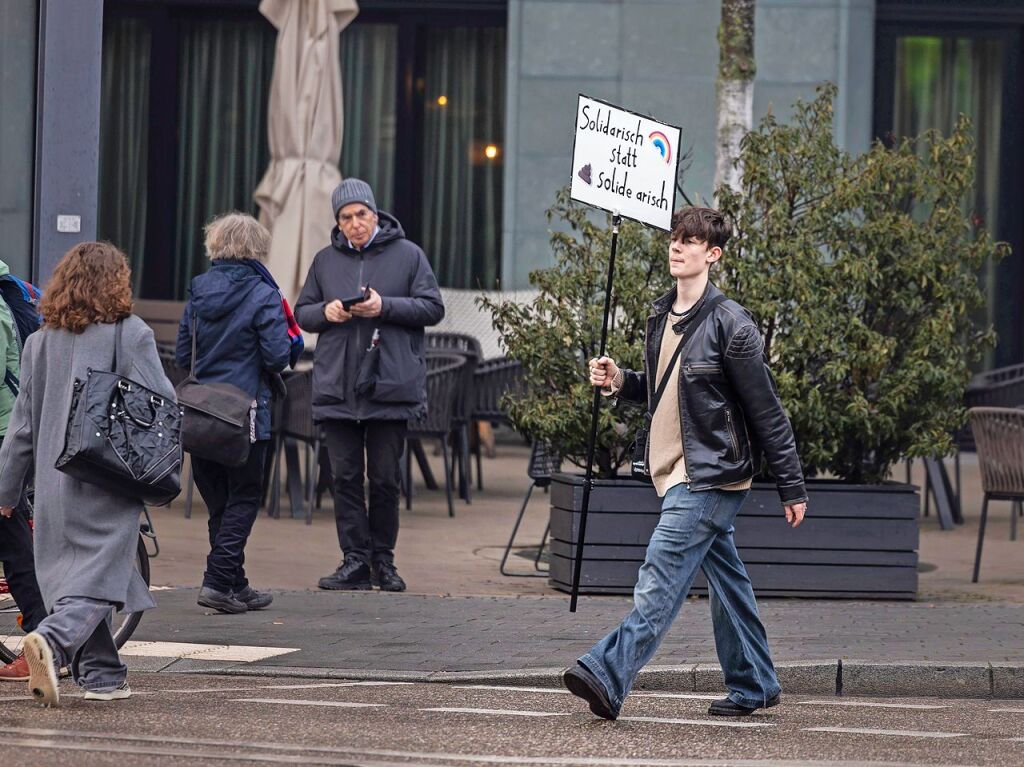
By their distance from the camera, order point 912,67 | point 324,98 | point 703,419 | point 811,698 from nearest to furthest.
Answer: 1. point 703,419
2. point 811,698
3. point 324,98
4. point 912,67

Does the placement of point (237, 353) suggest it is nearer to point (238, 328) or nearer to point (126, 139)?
point (238, 328)

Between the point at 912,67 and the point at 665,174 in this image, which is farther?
the point at 912,67

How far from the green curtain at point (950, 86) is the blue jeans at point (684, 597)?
38.1 ft

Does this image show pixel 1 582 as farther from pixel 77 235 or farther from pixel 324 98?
pixel 324 98

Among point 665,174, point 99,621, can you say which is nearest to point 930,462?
point 665,174

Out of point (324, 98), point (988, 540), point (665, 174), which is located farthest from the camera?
point (324, 98)

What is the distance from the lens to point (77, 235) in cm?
916

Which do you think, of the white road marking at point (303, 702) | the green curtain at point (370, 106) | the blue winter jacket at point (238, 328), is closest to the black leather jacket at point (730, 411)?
the white road marking at point (303, 702)

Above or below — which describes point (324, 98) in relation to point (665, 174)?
above

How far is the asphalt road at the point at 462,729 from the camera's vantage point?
5.89 metres

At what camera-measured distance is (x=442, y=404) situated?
1252cm

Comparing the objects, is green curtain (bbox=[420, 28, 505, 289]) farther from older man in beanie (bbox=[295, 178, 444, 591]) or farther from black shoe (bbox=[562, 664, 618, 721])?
black shoe (bbox=[562, 664, 618, 721])

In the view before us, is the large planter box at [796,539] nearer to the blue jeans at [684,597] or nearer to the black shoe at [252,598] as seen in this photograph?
the black shoe at [252,598]

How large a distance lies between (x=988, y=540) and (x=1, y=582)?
667 centimetres
